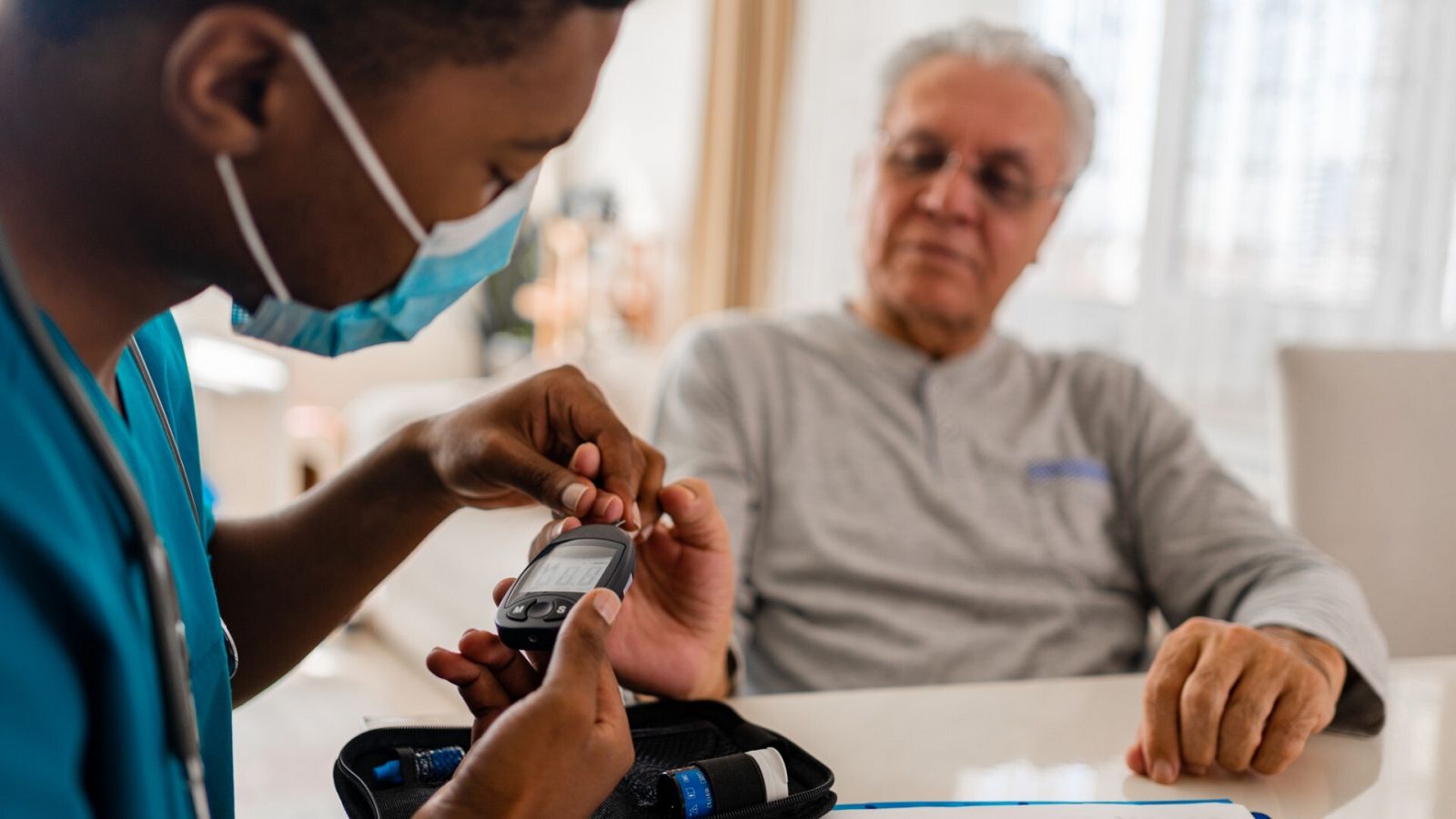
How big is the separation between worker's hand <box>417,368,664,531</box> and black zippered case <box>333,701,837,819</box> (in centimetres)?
14

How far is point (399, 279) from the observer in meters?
0.56

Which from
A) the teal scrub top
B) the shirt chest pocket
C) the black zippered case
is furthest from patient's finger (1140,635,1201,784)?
the teal scrub top

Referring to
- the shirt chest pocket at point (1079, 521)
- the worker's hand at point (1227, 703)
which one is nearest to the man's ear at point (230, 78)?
the worker's hand at point (1227, 703)

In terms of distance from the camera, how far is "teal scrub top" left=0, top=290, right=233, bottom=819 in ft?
1.40

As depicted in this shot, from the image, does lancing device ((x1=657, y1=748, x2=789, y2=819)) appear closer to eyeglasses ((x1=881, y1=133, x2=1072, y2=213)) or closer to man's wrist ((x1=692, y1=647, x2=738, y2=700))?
man's wrist ((x1=692, y1=647, x2=738, y2=700))

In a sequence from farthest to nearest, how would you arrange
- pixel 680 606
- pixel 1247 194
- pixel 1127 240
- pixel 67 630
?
pixel 1127 240 < pixel 1247 194 < pixel 680 606 < pixel 67 630

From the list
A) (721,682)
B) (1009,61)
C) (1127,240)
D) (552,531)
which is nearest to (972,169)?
(1009,61)

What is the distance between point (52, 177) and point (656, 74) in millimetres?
5228

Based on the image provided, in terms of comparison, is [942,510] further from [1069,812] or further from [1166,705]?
[1069,812]

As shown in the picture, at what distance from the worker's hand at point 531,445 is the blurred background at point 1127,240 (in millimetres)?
998

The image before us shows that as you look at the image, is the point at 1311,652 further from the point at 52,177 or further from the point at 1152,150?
the point at 1152,150

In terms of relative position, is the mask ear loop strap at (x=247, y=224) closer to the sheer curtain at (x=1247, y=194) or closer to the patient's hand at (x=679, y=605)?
the patient's hand at (x=679, y=605)

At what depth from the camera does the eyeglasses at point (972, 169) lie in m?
1.51

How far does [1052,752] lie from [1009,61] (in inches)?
39.5
